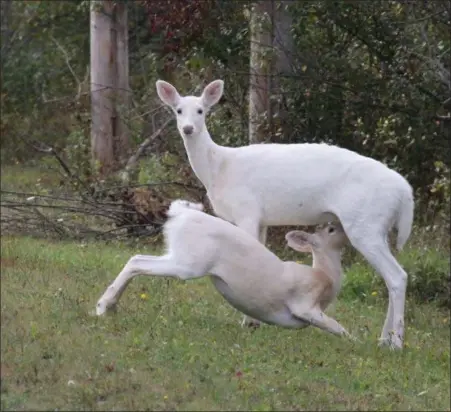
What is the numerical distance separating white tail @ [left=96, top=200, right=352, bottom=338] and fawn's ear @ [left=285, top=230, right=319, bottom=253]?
274 millimetres

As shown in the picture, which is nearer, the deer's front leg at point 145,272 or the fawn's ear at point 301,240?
the deer's front leg at point 145,272

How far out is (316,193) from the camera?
33.0ft

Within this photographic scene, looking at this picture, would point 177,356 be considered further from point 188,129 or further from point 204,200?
point 204,200

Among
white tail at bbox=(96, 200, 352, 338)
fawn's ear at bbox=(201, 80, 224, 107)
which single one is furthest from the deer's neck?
white tail at bbox=(96, 200, 352, 338)

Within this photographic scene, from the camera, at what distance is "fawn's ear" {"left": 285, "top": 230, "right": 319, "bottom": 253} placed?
395 inches

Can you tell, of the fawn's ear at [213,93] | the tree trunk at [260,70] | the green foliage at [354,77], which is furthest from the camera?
the green foliage at [354,77]

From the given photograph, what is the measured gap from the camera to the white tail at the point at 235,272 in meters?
9.34

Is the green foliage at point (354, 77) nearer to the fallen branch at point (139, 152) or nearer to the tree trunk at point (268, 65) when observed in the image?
the tree trunk at point (268, 65)

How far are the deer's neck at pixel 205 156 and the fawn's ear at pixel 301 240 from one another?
0.87m

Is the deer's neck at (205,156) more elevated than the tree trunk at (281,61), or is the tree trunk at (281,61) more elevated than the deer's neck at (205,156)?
the deer's neck at (205,156)

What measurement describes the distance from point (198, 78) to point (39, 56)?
1150 centimetres

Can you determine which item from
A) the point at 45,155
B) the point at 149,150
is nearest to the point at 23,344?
the point at 149,150

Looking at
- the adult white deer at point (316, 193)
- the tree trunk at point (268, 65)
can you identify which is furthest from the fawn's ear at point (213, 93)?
the tree trunk at point (268, 65)

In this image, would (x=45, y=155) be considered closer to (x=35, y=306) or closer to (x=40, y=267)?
(x=40, y=267)
